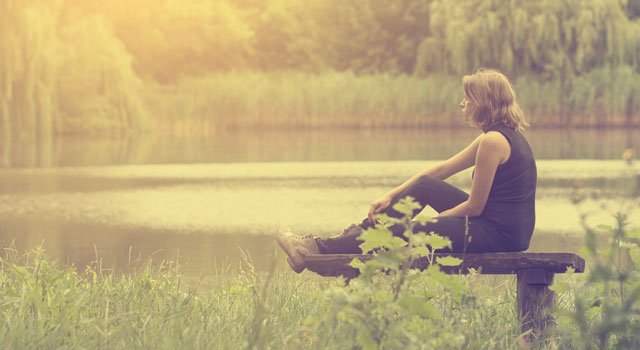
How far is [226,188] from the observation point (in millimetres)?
17578

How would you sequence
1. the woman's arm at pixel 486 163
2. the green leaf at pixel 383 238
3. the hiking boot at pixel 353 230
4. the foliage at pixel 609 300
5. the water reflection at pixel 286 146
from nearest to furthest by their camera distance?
1. the foliage at pixel 609 300
2. the green leaf at pixel 383 238
3. the woman's arm at pixel 486 163
4. the hiking boot at pixel 353 230
5. the water reflection at pixel 286 146

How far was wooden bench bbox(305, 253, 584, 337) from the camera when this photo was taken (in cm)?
477

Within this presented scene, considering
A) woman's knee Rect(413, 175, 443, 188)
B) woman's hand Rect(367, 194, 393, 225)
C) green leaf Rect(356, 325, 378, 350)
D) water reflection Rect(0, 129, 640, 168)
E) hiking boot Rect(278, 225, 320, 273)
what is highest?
woman's knee Rect(413, 175, 443, 188)

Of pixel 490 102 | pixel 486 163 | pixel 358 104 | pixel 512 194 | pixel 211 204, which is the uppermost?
pixel 490 102

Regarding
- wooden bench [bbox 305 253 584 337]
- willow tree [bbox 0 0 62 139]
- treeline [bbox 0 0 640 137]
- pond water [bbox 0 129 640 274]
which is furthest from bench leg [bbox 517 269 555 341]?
treeline [bbox 0 0 640 137]

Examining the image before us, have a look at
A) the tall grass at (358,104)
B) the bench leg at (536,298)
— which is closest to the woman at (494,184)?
the bench leg at (536,298)

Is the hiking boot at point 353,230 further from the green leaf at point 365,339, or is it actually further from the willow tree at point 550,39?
the willow tree at point 550,39

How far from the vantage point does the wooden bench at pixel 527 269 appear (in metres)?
4.77

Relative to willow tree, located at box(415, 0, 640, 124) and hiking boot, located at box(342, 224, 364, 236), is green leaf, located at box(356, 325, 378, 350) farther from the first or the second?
willow tree, located at box(415, 0, 640, 124)

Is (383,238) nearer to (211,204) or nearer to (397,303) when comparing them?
(397,303)

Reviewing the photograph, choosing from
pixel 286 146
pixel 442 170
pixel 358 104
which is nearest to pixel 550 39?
pixel 358 104

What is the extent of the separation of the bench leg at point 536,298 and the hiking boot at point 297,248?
0.95 m

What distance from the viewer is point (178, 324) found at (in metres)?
4.05

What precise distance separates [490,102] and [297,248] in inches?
42.5
